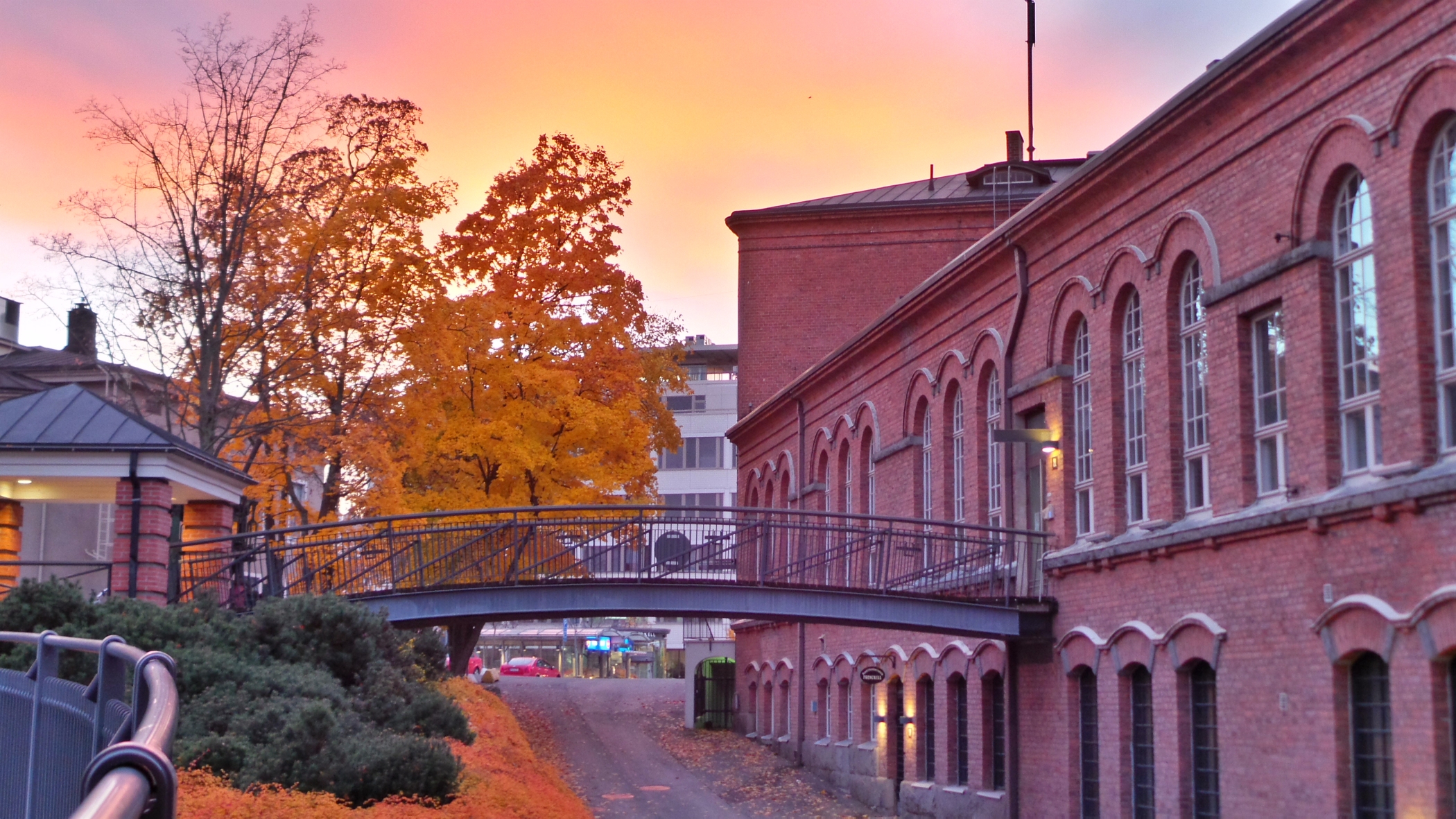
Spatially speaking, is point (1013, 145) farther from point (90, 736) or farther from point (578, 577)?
point (90, 736)

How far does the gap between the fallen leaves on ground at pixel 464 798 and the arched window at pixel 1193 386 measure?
8.00 m

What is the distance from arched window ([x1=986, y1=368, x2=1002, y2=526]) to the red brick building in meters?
0.06

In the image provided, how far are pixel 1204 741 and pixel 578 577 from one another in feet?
29.0

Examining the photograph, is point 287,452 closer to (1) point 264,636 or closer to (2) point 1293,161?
(1) point 264,636

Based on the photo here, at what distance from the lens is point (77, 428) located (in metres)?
20.4

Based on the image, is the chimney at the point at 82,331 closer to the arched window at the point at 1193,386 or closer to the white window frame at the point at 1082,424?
the white window frame at the point at 1082,424

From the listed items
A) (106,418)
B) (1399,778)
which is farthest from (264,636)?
(1399,778)

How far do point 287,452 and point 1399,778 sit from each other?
20526 millimetres

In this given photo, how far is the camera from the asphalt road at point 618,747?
3009 centimetres

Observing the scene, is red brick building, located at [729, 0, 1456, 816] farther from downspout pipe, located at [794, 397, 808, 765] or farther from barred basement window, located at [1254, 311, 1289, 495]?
downspout pipe, located at [794, 397, 808, 765]

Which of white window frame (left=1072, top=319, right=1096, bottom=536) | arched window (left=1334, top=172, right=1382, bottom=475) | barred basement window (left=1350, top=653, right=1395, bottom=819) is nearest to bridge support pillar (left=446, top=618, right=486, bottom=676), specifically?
white window frame (left=1072, top=319, right=1096, bottom=536)

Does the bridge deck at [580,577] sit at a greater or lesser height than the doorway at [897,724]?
greater

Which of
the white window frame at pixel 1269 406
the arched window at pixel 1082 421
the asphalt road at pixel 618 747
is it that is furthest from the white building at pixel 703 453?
the white window frame at pixel 1269 406

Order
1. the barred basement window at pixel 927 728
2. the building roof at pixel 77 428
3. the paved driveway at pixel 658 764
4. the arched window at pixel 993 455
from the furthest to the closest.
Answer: the paved driveway at pixel 658 764
the barred basement window at pixel 927 728
the arched window at pixel 993 455
the building roof at pixel 77 428
